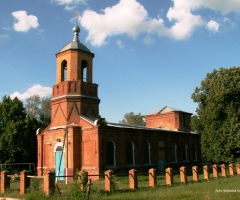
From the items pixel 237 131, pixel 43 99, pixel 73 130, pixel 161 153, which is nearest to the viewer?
pixel 73 130

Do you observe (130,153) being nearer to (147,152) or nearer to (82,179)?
(147,152)

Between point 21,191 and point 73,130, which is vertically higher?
point 73,130

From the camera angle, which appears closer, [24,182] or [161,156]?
[24,182]

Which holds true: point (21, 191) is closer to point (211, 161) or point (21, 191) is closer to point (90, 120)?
point (90, 120)

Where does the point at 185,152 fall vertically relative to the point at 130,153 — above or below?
below

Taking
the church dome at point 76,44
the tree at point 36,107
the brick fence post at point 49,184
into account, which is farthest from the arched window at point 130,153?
the tree at point 36,107

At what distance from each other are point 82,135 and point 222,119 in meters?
16.1

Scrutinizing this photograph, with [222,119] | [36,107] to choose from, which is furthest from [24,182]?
[36,107]

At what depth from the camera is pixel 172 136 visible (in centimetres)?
2912

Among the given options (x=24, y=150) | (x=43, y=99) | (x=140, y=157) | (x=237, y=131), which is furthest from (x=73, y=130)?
(x=43, y=99)

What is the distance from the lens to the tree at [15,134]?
29750mm

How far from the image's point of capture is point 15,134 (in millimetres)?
29891

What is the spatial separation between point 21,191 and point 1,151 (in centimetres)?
1809

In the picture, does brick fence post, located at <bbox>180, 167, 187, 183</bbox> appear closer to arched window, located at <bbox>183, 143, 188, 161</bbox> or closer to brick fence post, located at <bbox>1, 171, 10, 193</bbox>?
brick fence post, located at <bbox>1, 171, 10, 193</bbox>
